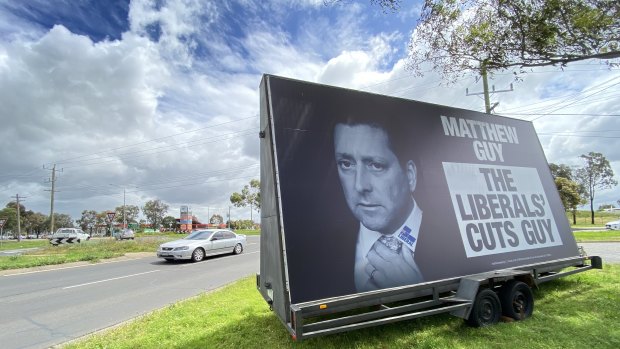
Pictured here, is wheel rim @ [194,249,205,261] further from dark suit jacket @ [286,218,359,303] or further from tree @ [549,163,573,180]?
tree @ [549,163,573,180]

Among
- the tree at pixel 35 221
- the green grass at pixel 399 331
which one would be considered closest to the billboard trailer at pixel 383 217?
the green grass at pixel 399 331

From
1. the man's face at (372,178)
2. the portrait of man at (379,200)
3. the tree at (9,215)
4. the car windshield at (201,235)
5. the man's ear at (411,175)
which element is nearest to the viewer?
the portrait of man at (379,200)

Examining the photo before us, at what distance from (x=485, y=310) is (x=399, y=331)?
4.27 feet

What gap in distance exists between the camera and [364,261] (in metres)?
4.31

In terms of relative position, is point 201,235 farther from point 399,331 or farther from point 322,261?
point 322,261

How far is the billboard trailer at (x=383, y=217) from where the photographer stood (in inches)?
160

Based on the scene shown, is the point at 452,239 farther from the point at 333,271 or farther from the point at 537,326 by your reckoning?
the point at 333,271

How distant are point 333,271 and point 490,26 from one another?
711 cm

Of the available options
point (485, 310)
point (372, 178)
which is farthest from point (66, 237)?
point (485, 310)

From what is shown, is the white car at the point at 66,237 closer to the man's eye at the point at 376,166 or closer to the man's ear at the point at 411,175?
the man's eye at the point at 376,166

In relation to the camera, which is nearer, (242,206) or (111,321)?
(111,321)

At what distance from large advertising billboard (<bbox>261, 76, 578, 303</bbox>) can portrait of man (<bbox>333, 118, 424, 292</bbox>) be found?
0.05 feet

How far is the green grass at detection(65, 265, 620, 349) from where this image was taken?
4391 millimetres

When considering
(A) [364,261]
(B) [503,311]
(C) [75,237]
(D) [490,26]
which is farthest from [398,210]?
(C) [75,237]
